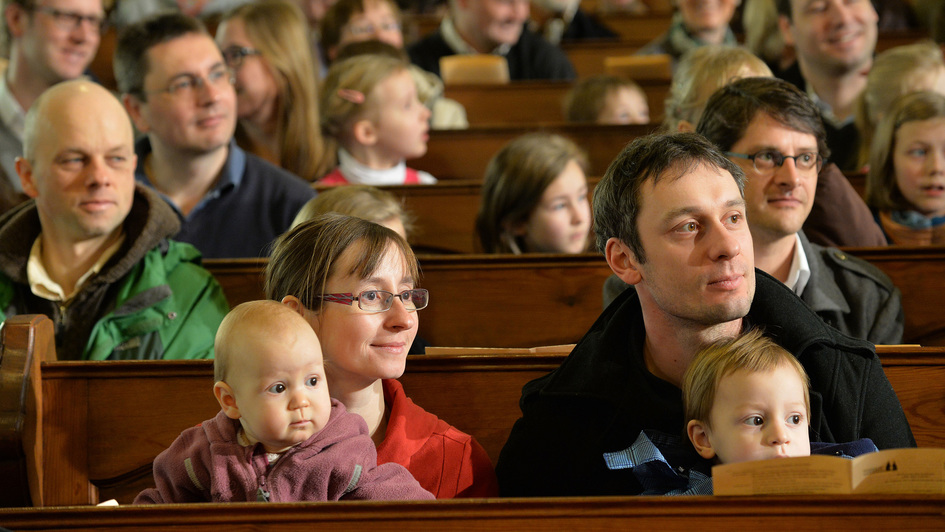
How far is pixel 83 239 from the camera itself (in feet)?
8.69

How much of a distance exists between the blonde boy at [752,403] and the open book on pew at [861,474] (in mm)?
Answer: 252

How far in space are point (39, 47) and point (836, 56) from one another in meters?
3.14

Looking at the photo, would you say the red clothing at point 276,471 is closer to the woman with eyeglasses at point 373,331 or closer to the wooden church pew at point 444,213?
the woman with eyeglasses at point 373,331

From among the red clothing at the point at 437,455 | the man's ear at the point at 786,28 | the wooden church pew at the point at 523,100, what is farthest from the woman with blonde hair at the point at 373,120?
the red clothing at the point at 437,455

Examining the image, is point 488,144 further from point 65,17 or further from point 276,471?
point 276,471

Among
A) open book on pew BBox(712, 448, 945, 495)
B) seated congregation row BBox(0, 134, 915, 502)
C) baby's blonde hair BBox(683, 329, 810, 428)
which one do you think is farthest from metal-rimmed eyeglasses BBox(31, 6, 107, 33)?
open book on pew BBox(712, 448, 945, 495)

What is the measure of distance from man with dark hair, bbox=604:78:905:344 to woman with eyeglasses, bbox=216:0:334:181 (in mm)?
1850

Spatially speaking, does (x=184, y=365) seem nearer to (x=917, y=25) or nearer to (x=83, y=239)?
(x=83, y=239)

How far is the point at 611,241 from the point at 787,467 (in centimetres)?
66

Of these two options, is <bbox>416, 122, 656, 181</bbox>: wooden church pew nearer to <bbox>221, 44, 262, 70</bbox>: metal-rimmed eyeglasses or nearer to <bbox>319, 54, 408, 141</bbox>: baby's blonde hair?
<bbox>319, 54, 408, 141</bbox>: baby's blonde hair

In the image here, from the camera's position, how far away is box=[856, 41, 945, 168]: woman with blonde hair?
3637 millimetres

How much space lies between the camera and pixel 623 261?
76.1 inches

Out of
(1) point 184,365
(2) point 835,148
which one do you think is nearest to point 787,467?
(1) point 184,365

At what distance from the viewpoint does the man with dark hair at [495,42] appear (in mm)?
5414
